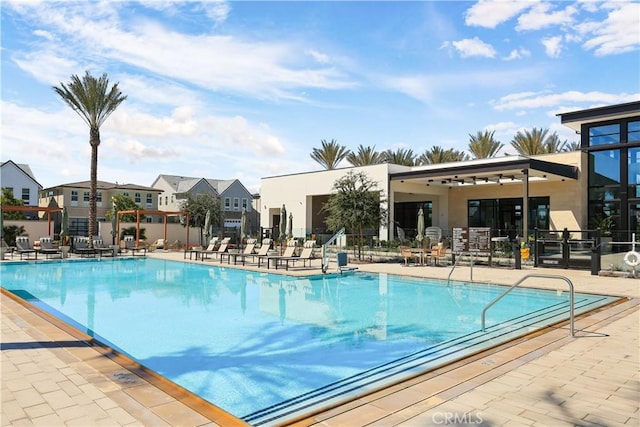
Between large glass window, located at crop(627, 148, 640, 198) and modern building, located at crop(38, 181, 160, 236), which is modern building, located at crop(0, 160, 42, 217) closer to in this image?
modern building, located at crop(38, 181, 160, 236)

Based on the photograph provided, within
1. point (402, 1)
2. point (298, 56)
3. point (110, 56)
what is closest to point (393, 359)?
point (402, 1)

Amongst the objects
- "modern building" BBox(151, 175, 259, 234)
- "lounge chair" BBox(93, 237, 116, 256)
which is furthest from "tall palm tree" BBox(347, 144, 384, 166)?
"lounge chair" BBox(93, 237, 116, 256)

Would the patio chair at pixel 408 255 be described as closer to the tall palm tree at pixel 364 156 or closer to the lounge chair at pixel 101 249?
the lounge chair at pixel 101 249

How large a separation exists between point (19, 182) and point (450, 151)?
43450mm

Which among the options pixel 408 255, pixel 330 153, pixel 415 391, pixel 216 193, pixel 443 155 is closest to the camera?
pixel 415 391

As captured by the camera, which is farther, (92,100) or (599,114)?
(92,100)

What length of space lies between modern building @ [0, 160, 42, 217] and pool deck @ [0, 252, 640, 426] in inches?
1885

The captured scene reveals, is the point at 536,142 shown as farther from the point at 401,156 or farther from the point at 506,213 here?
the point at 401,156

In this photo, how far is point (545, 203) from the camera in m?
24.2

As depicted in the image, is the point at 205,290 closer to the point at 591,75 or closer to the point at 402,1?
the point at 402,1

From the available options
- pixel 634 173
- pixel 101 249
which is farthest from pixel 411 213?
pixel 101 249

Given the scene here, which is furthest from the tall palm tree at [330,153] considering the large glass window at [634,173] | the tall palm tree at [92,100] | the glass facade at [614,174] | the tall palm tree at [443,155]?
the large glass window at [634,173]

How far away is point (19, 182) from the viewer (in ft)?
152

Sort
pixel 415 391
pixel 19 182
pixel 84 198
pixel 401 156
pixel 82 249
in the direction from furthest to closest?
pixel 19 182 < pixel 84 198 < pixel 401 156 < pixel 82 249 < pixel 415 391
